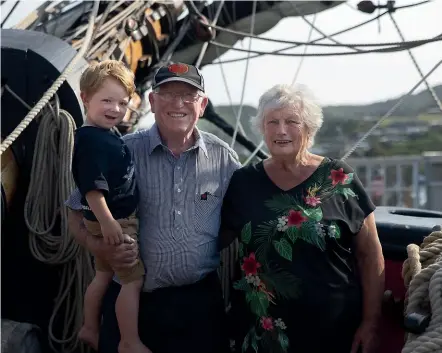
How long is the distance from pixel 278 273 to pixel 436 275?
1.42 feet

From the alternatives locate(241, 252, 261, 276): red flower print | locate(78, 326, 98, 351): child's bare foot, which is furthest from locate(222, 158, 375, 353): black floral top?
locate(78, 326, 98, 351): child's bare foot

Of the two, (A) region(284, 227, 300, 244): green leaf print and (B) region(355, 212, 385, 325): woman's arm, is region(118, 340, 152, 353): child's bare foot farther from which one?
(B) region(355, 212, 385, 325): woman's arm

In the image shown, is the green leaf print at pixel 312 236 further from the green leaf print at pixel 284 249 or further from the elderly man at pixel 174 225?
the elderly man at pixel 174 225

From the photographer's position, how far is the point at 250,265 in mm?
1984

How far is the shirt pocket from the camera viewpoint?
2047 millimetres

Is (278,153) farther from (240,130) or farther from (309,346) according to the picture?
(240,130)

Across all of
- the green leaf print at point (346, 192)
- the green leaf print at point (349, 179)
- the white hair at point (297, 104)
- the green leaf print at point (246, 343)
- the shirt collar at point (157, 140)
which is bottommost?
the green leaf print at point (246, 343)

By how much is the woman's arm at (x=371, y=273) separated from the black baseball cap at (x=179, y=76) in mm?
650

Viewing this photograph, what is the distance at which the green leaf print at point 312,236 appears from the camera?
6.16 ft

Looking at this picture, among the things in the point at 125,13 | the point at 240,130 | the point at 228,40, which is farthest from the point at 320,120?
the point at 228,40

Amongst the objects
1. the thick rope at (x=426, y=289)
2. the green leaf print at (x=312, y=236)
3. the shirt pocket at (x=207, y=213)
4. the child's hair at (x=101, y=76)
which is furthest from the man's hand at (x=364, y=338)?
the child's hair at (x=101, y=76)

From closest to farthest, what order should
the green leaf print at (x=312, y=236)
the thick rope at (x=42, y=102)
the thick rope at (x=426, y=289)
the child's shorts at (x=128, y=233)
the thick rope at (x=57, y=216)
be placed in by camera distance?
the thick rope at (x=426, y=289)
the green leaf print at (x=312, y=236)
the child's shorts at (x=128, y=233)
the thick rope at (x=42, y=102)
the thick rope at (x=57, y=216)

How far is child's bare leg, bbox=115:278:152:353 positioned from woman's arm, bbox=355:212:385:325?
67cm

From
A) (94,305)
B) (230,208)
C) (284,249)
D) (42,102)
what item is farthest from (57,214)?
(284,249)
